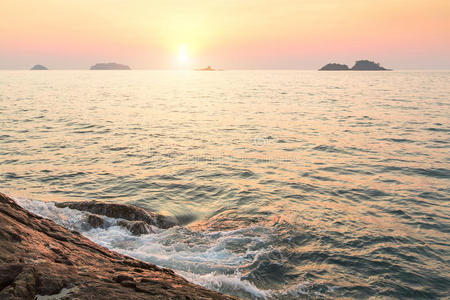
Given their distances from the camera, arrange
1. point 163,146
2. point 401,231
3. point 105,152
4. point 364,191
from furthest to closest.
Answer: point 163,146 → point 105,152 → point 364,191 → point 401,231

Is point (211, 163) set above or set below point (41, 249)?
below

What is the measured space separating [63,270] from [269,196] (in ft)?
36.2

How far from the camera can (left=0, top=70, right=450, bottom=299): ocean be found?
8.72 metres

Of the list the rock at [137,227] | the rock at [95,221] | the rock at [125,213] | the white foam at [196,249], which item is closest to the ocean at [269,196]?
the white foam at [196,249]

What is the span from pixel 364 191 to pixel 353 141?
11270 millimetres

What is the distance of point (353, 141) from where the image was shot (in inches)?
998

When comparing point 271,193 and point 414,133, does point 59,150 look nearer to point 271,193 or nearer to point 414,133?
point 271,193

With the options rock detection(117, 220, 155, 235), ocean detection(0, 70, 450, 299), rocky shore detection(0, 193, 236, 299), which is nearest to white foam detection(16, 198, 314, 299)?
ocean detection(0, 70, 450, 299)

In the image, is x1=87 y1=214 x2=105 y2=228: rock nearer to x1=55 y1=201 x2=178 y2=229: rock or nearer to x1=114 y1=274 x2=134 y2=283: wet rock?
x1=55 y1=201 x2=178 y2=229: rock

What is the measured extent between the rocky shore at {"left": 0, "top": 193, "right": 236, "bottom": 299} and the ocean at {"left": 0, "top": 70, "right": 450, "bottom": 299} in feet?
9.48

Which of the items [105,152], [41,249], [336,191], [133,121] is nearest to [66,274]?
[41,249]

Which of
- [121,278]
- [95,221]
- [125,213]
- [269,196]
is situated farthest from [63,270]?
[269,196]

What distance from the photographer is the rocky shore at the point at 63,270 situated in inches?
170

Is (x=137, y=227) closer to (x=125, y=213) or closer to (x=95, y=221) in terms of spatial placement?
(x=125, y=213)
